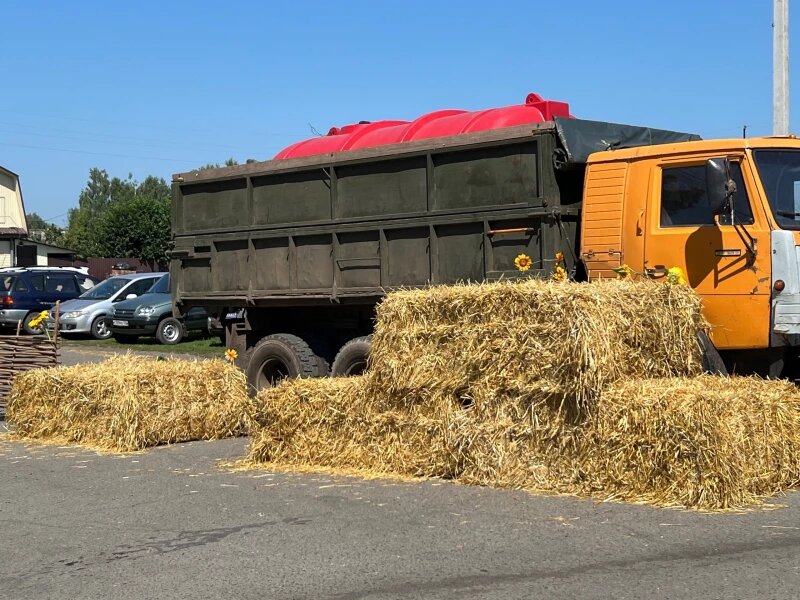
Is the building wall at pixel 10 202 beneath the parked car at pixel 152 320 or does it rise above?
above

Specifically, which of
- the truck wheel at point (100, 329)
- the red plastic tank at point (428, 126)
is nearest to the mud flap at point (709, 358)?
the red plastic tank at point (428, 126)

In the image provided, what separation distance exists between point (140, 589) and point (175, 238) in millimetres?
8229

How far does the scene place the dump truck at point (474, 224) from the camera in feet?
27.7

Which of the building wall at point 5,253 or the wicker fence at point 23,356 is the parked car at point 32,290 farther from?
the building wall at point 5,253

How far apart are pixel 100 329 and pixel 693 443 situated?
2241 centimetres

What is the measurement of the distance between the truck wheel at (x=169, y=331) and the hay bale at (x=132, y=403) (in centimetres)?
1326

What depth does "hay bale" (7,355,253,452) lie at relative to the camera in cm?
1055

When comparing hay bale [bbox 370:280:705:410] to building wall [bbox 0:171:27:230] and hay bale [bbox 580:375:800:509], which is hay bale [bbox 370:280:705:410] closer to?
hay bale [bbox 580:375:800:509]

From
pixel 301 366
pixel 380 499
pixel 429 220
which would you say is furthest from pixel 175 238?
pixel 380 499

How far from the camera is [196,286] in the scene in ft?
42.8

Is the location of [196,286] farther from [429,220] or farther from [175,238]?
[429,220]

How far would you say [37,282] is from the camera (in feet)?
94.2

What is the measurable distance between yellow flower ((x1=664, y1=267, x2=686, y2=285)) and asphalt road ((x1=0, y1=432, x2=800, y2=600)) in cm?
200

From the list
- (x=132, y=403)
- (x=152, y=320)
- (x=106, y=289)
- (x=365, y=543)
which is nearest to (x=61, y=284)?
(x=106, y=289)
